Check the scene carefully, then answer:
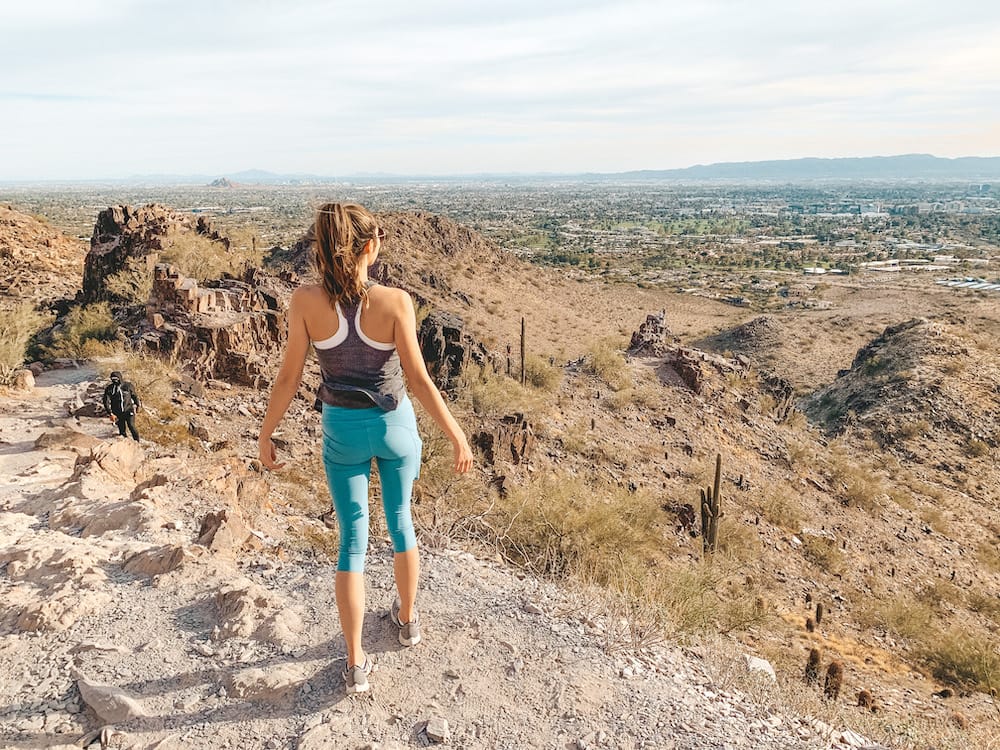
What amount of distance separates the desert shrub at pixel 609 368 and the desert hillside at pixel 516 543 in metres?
0.20

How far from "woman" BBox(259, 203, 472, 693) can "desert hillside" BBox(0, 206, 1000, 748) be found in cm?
79

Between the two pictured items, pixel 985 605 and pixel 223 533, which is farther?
pixel 985 605

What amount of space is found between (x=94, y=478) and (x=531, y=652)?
4774 millimetres

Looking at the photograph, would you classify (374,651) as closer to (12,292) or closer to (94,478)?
(94,478)

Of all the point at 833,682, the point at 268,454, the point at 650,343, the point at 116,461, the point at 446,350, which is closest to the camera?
the point at 268,454

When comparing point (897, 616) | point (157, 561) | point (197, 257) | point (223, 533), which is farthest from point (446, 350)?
point (157, 561)

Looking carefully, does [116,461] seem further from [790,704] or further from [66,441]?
[790,704]

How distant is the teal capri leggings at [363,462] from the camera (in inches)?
119

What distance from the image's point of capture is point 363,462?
3131 mm

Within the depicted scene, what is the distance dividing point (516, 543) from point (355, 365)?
370 cm

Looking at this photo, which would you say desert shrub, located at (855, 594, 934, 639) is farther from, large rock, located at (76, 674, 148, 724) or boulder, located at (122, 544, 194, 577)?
large rock, located at (76, 674, 148, 724)

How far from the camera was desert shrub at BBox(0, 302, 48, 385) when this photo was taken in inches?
428

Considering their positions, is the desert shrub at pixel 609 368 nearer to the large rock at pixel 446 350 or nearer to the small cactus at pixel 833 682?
the large rock at pixel 446 350

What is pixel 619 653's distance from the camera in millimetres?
3936
